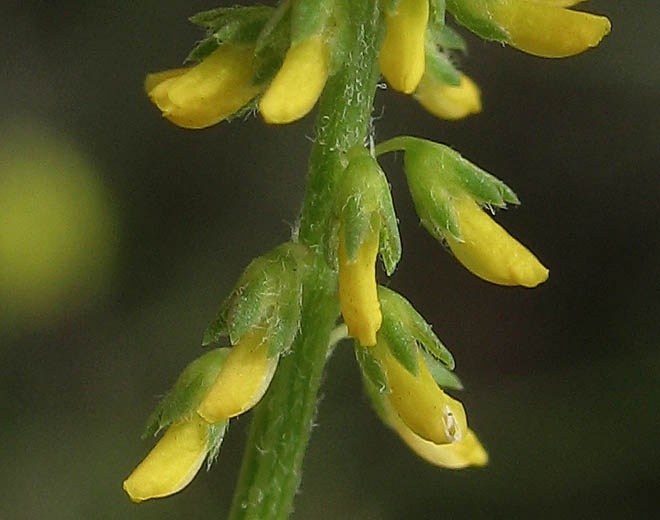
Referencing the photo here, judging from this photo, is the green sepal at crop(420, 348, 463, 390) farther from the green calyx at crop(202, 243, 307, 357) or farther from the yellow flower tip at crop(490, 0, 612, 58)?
the yellow flower tip at crop(490, 0, 612, 58)

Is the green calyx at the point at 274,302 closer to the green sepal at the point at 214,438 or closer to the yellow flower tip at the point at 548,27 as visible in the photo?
the green sepal at the point at 214,438

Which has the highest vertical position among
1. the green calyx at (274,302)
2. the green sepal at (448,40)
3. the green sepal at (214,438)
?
the green sepal at (448,40)

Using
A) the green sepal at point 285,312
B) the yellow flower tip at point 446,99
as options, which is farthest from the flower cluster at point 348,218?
the yellow flower tip at point 446,99

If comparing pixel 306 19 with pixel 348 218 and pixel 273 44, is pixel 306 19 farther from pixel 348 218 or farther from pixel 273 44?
pixel 348 218

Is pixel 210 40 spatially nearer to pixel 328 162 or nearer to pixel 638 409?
pixel 328 162

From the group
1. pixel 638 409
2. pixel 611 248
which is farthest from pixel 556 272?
pixel 638 409

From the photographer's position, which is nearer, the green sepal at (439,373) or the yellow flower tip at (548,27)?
the yellow flower tip at (548,27)

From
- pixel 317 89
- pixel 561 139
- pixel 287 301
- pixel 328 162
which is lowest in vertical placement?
pixel 561 139
